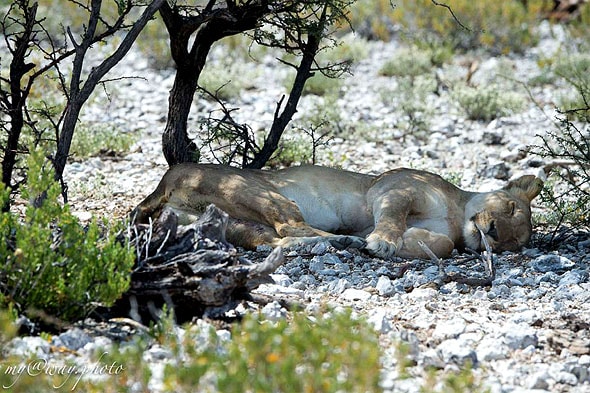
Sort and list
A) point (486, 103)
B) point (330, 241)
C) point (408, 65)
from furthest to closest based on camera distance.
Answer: point (408, 65)
point (486, 103)
point (330, 241)

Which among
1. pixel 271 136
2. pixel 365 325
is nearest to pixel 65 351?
pixel 365 325

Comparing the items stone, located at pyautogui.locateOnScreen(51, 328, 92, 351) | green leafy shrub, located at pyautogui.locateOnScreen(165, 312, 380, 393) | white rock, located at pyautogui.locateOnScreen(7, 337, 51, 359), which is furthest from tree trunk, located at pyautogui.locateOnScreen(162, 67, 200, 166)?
green leafy shrub, located at pyautogui.locateOnScreen(165, 312, 380, 393)

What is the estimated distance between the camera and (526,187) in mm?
7367

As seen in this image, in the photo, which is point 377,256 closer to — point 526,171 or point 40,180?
point 40,180

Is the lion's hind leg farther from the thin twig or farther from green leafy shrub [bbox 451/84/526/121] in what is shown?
green leafy shrub [bbox 451/84/526/121]

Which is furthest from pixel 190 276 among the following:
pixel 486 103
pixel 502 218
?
pixel 486 103

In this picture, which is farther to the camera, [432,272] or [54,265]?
[432,272]

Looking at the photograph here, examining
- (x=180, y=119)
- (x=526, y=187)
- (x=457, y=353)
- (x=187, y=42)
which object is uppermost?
(x=187, y=42)

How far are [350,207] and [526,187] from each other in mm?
1464

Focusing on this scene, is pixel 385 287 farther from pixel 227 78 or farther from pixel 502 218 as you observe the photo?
pixel 227 78

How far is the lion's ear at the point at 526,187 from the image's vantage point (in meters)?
7.30

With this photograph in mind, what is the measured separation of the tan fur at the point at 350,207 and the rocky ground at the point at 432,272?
226mm

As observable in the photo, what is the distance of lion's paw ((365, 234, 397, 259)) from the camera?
249 inches

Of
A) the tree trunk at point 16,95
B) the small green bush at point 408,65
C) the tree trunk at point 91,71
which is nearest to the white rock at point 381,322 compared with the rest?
the tree trunk at point 91,71
